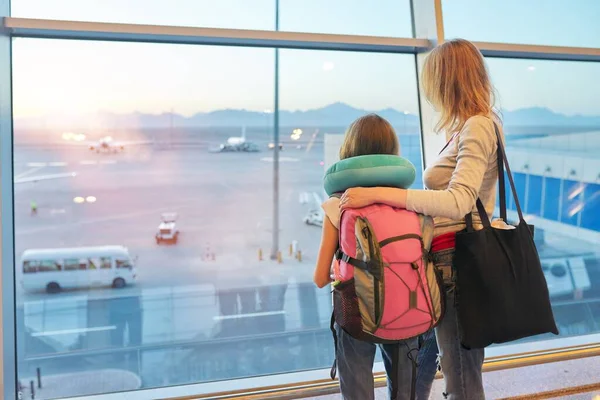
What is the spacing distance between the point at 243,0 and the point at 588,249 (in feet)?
9.37

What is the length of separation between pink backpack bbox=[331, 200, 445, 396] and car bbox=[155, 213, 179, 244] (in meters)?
1.53

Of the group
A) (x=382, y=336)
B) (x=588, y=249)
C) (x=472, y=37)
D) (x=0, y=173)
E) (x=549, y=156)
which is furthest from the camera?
(x=588, y=249)

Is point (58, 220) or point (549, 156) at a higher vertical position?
point (549, 156)

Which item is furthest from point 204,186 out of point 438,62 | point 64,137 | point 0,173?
point 438,62

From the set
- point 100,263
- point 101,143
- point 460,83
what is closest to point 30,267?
point 100,263

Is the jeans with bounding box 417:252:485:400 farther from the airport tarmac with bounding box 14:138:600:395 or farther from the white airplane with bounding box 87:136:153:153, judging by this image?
the white airplane with bounding box 87:136:153:153

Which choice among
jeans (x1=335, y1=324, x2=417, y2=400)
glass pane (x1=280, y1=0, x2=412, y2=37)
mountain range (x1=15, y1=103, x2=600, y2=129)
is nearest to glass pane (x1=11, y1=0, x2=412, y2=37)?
glass pane (x1=280, y1=0, x2=412, y2=37)

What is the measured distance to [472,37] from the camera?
2719 mm

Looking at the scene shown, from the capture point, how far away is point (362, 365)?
57.5 inches

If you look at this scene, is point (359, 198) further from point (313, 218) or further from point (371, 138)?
point (313, 218)

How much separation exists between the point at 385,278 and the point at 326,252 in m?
0.22

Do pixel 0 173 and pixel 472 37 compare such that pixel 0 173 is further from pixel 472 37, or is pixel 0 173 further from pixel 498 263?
pixel 472 37

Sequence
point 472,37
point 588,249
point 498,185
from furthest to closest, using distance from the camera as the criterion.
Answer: point 588,249
point 472,37
point 498,185

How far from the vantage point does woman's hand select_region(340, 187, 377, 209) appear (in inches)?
54.1
